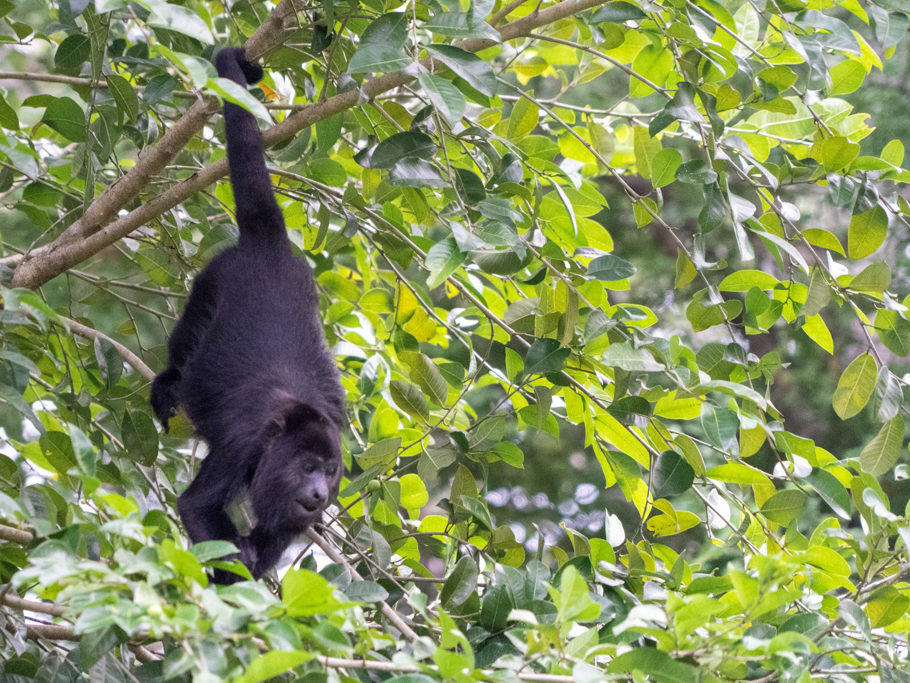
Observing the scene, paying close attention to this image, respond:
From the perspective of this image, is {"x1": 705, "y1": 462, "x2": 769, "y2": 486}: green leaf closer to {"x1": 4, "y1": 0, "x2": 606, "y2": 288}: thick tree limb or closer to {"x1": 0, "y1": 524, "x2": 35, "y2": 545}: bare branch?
{"x1": 4, "y1": 0, "x2": 606, "y2": 288}: thick tree limb

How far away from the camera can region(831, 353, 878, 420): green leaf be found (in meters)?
2.22

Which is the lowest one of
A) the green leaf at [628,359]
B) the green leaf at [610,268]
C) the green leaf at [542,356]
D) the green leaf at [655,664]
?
the green leaf at [655,664]

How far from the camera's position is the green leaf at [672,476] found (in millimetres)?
2033

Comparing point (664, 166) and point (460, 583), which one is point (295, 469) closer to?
point (460, 583)

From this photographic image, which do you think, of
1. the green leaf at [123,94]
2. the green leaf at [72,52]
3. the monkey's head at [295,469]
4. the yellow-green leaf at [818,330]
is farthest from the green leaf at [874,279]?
the green leaf at [72,52]

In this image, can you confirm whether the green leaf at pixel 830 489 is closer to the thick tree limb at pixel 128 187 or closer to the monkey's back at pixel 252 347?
the monkey's back at pixel 252 347

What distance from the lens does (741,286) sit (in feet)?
7.42

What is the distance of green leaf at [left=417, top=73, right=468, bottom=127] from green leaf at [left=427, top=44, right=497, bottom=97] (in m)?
0.06

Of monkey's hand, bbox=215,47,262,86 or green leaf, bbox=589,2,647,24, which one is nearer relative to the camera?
green leaf, bbox=589,2,647,24

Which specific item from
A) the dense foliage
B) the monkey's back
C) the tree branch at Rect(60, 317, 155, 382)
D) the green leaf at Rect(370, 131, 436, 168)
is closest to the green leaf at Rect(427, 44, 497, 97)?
the dense foliage

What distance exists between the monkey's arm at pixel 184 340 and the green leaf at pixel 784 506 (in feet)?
5.44

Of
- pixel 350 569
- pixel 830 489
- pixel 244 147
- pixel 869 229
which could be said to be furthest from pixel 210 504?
pixel 869 229

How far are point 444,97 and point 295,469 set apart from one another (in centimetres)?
118

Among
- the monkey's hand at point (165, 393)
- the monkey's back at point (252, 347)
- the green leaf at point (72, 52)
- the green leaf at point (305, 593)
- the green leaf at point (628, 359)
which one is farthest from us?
the monkey's hand at point (165, 393)
